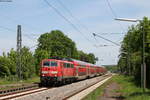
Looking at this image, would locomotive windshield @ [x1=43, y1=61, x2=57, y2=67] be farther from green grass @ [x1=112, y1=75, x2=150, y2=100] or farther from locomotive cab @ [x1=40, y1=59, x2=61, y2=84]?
green grass @ [x1=112, y1=75, x2=150, y2=100]

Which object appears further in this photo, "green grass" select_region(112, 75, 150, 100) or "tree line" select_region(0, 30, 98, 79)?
"tree line" select_region(0, 30, 98, 79)

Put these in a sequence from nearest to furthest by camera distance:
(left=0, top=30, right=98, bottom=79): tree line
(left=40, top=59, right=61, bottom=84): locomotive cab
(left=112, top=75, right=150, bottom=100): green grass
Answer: (left=112, top=75, right=150, bottom=100): green grass, (left=40, top=59, right=61, bottom=84): locomotive cab, (left=0, top=30, right=98, bottom=79): tree line

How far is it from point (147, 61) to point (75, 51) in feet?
228

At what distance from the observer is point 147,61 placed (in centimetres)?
3516

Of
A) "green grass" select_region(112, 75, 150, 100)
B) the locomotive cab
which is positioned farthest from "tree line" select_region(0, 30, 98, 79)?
"green grass" select_region(112, 75, 150, 100)

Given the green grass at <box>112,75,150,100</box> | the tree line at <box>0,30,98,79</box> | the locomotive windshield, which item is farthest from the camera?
the tree line at <box>0,30,98,79</box>

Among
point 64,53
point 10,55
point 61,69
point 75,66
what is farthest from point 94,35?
point 64,53

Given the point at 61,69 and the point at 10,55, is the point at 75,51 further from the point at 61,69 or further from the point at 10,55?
the point at 61,69

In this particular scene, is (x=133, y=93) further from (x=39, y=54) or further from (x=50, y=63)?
(x=39, y=54)

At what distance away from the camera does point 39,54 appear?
246ft

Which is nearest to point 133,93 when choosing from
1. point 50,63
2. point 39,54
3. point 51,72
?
point 51,72

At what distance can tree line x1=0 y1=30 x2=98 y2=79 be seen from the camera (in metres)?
54.1

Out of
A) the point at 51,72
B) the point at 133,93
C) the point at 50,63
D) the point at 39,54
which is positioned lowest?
the point at 133,93

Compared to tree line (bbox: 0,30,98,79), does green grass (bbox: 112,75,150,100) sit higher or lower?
lower
